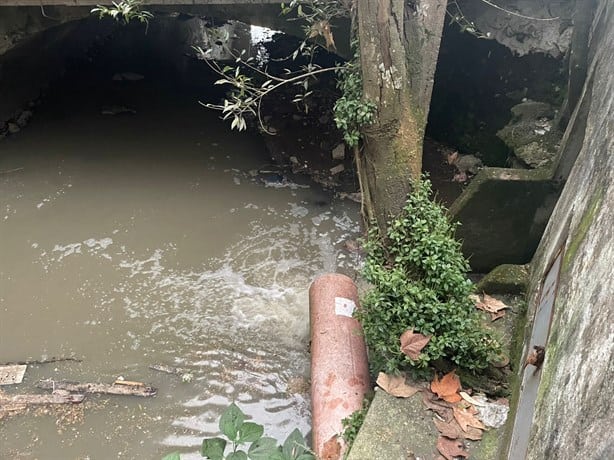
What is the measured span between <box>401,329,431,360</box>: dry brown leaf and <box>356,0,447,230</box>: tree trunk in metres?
0.82

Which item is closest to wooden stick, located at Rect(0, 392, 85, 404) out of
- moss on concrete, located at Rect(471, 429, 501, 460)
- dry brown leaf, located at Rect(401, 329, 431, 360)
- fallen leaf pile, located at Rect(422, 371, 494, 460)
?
dry brown leaf, located at Rect(401, 329, 431, 360)

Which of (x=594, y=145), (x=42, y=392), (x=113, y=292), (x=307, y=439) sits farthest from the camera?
(x=113, y=292)

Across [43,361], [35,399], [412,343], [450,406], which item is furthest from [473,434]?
[43,361]

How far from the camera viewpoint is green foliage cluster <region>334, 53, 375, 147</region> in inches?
137

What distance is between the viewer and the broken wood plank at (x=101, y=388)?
418 centimetres

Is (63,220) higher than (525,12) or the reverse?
the reverse

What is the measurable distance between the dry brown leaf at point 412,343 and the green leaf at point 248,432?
0.99m

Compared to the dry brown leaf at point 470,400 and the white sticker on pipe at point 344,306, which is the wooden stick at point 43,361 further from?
the dry brown leaf at point 470,400

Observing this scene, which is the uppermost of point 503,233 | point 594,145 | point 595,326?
point 594,145

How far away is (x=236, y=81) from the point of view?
3836 millimetres

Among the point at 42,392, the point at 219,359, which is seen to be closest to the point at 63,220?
the point at 42,392

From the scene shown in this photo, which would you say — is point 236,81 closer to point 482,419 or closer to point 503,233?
point 503,233

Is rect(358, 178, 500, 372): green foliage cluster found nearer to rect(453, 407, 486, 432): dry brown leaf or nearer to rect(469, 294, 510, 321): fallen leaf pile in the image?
rect(453, 407, 486, 432): dry brown leaf

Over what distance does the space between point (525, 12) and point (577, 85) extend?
6.10ft
